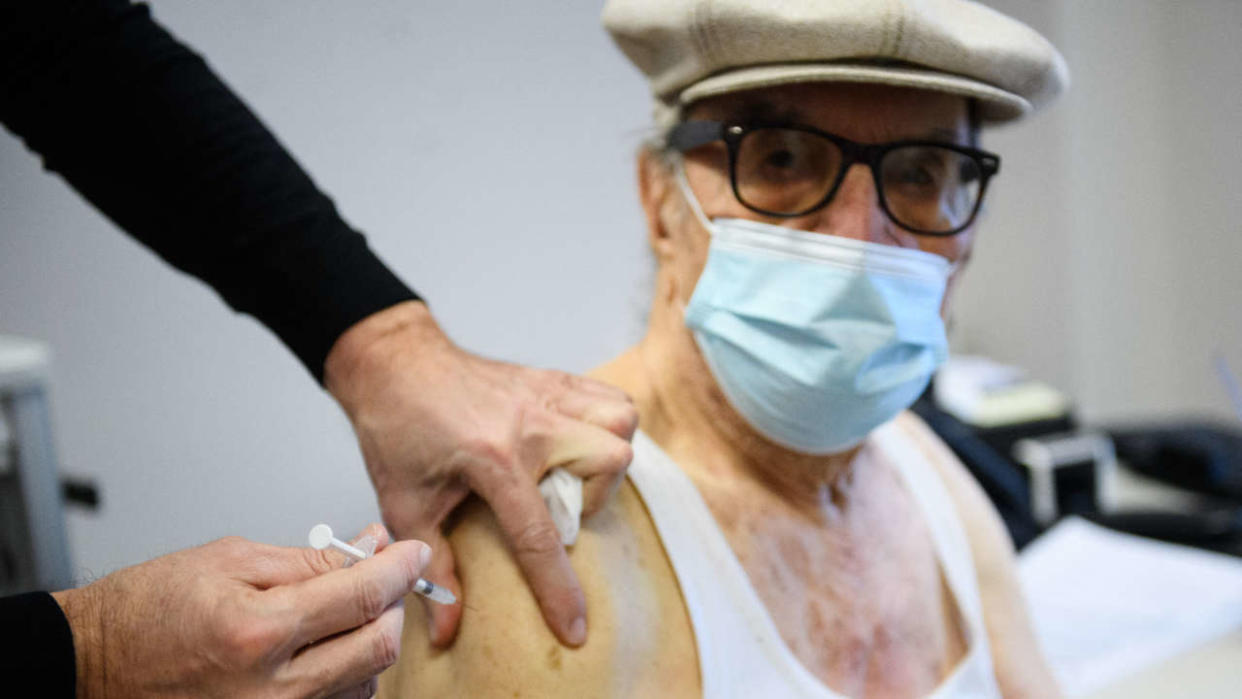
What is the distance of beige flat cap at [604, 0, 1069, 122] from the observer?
752 mm

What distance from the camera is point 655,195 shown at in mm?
957

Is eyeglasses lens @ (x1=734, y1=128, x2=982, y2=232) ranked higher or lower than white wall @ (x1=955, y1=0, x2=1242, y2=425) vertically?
higher

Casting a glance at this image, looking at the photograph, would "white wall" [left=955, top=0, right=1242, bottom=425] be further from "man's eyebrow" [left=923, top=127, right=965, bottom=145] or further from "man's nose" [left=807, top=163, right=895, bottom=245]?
"man's nose" [left=807, top=163, right=895, bottom=245]

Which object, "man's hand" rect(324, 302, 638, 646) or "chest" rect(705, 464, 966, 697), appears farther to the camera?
"chest" rect(705, 464, 966, 697)

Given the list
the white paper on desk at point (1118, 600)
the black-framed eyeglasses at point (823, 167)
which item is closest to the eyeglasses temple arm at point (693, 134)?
the black-framed eyeglasses at point (823, 167)

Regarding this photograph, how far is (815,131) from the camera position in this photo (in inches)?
32.6

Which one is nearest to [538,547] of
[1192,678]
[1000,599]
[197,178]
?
[197,178]

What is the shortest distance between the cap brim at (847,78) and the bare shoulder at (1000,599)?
1.75 ft

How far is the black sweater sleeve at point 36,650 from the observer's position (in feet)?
1.51

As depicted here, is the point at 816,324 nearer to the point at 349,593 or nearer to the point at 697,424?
the point at 697,424

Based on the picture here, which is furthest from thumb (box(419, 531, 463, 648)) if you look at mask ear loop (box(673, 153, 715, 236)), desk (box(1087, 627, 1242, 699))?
desk (box(1087, 627, 1242, 699))

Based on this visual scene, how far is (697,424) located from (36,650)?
2.04 ft

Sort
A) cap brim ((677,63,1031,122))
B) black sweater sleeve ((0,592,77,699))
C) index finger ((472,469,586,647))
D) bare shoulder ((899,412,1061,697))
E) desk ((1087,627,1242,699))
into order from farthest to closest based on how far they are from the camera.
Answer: desk ((1087,627,1242,699))
bare shoulder ((899,412,1061,697))
cap brim ((677,63,1031,122))
index finger ((472,469,586,647))
black sweater sleeve ((0,592,77,699))

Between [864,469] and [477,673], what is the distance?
22.8 inches
